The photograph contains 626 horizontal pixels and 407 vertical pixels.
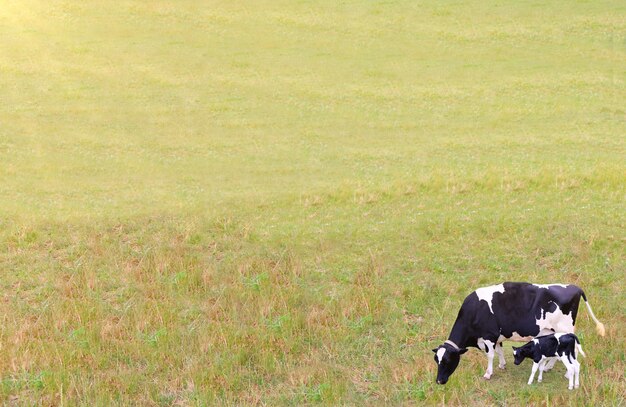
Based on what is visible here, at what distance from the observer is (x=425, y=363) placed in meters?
18.4

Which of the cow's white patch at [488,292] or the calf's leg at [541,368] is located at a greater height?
the cow's white patch at [488,292]

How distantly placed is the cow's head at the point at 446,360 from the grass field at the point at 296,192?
0.45m

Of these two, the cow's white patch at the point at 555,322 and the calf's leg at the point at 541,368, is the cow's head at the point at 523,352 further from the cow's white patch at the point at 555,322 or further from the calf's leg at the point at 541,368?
the cow's white patch at the point at 555,322

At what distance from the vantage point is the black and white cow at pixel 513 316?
56.0 feet

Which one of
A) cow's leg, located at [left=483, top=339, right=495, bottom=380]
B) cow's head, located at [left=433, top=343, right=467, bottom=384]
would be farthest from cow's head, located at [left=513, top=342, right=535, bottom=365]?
cow's head, located at [left=433, top=343, right=467, bottom=384]

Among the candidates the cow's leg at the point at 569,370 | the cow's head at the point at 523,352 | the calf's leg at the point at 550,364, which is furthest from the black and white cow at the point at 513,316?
the cow's leg at the point at 569,370

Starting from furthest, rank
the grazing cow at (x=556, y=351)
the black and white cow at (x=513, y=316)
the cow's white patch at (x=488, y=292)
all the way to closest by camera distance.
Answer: the cow's white patch at (x=488, y=292) → the black and white cow at (x=513, y=316) → the grazing cow at (x=556, y=351)

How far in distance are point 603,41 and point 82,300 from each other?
37.4 meters

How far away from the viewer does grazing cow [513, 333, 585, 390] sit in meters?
16.2

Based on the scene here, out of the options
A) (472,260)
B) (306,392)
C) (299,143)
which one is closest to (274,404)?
(306,392)

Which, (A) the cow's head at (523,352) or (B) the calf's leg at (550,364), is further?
(B) the calf's leg at (550,364)

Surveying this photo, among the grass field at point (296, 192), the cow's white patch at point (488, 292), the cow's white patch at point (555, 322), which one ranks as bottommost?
the grass field at point (296, 192)

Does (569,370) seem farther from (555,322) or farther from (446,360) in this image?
(446,360)

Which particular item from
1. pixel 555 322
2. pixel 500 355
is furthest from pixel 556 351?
pixel 500 355
